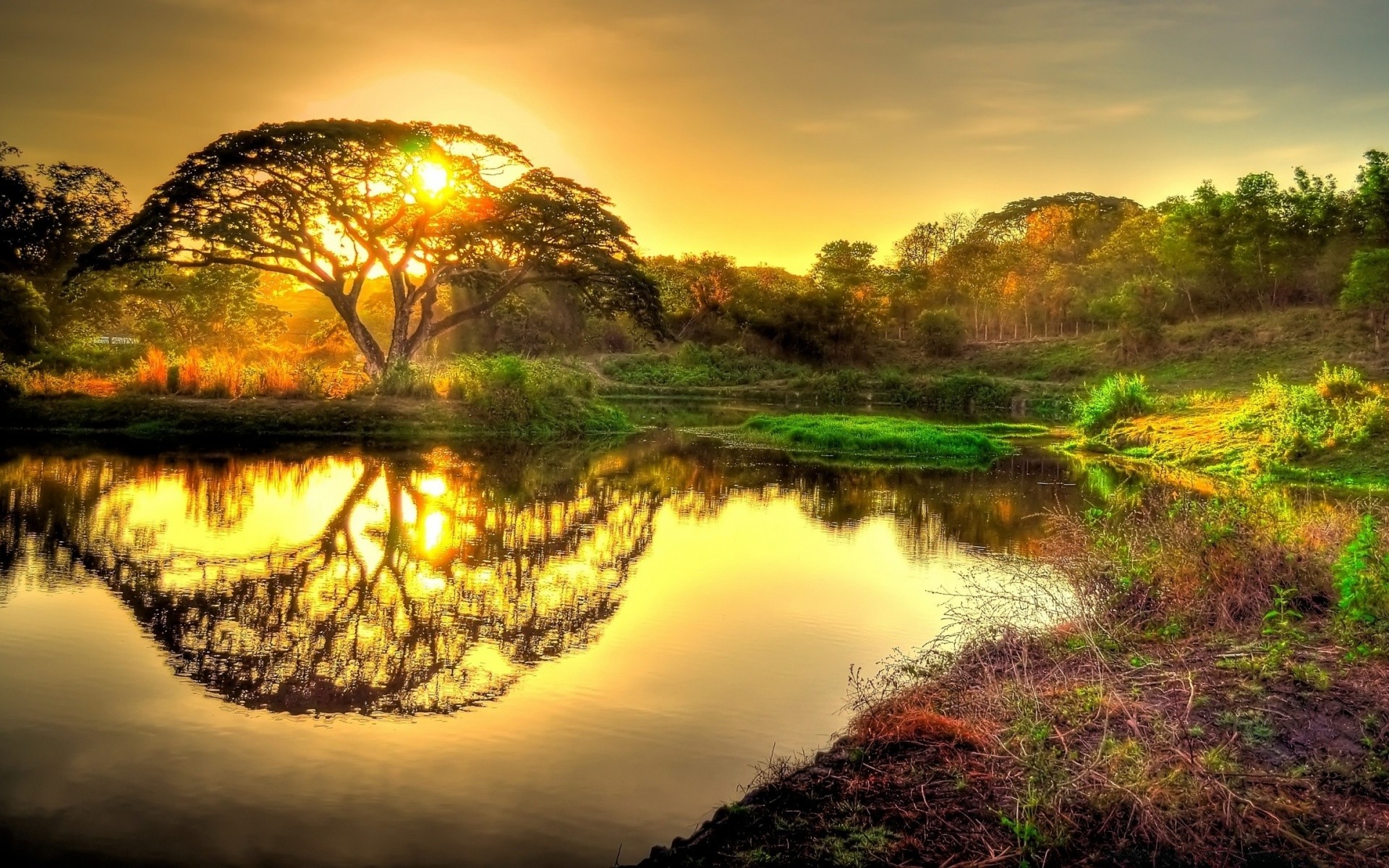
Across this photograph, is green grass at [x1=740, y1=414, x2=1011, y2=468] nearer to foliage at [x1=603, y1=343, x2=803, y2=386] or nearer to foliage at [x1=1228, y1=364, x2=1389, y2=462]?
foliage at [x1=1228, y1=364, x2=1389, y2=462]

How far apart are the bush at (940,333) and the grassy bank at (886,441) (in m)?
48.4

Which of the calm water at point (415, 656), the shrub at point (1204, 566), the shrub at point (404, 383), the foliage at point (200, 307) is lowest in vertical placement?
the calm water at point (415, 656)

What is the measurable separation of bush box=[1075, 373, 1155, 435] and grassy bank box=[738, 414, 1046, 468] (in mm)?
3612

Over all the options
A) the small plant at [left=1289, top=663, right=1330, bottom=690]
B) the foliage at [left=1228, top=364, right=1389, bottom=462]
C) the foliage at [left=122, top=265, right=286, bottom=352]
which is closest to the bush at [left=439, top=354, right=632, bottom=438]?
the foliage at [left=1228, top=364, right=1389, bottom=462]

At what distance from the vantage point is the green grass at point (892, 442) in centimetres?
2927

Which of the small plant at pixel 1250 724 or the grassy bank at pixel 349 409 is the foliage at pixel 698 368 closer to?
the grassy bank at pixel 349 409

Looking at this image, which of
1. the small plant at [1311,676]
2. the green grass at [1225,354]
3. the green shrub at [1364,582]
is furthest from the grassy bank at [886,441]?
the green grass at [1225,354]

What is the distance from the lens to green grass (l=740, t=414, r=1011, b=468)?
96.0 ft

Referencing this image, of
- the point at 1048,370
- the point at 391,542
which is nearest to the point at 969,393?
the point at 1048,370

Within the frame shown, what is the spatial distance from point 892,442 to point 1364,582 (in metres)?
22.5

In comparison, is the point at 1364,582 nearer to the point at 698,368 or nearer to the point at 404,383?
the point at 404,383

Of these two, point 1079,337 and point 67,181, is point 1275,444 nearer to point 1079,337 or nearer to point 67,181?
point 67,181

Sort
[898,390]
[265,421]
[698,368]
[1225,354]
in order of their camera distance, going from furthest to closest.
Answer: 1. [698,368]
2. [898,390]
3. [1225,354]
4. [265,421]

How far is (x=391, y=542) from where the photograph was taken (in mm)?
13891
